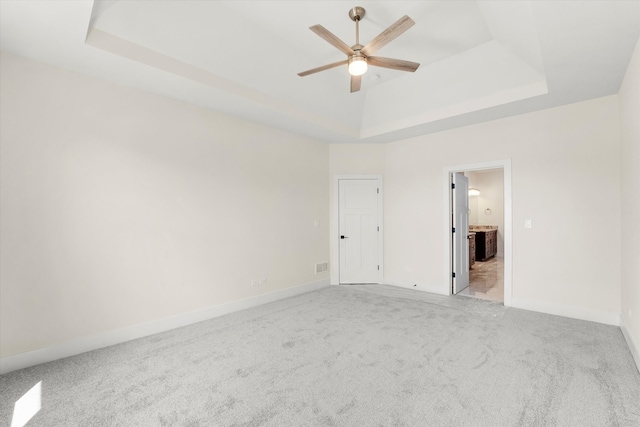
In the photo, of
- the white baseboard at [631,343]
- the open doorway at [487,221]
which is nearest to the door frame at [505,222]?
the white baseboard at [631,343]

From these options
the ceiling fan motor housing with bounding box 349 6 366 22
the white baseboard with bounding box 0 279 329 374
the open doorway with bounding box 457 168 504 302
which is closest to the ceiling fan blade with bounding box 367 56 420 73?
the ceiling fan motor housing with bounding box 349 6 366 22

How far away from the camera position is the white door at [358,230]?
577 centimetres

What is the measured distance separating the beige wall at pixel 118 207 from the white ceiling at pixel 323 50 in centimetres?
34

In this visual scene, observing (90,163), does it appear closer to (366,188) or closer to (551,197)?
A: (366,188)

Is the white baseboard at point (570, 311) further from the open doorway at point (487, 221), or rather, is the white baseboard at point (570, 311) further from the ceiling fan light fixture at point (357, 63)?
the ceiling fan light fixture at point (357, 63)

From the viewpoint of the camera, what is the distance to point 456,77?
3.90m

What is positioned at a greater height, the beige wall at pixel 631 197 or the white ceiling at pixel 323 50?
the white ceiling at pixel 323 50

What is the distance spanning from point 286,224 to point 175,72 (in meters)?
2.72

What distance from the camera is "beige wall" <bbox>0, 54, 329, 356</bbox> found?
269cm

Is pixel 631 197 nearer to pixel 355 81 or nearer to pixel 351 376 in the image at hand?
pixel 355 81

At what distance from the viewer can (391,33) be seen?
2.41 meters

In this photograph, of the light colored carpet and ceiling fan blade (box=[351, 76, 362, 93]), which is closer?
the light colored carpet

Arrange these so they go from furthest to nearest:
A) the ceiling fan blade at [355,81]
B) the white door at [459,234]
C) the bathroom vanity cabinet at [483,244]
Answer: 1. the bathroom vanity cabinet at [483,244]
2. the white door at [459,234]
3. the ceiling fan blade at [355,81]

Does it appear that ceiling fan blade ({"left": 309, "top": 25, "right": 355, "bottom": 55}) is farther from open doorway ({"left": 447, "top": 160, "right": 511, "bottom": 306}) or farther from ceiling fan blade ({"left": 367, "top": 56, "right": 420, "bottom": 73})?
open doorway ({"left": 447, "top": 160, "right": 511, "bottom": 306})
